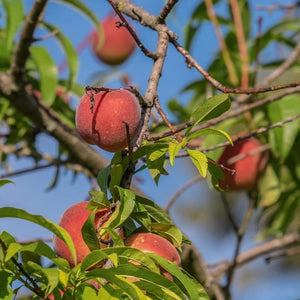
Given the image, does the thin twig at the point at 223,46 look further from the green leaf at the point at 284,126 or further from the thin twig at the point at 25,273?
the thin twig at the point at 25,273

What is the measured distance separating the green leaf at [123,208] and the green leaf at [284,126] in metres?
0.83

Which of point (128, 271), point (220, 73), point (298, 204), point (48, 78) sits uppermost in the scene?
point (220, 73)

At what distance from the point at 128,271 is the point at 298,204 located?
115cm

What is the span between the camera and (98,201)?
0.73m

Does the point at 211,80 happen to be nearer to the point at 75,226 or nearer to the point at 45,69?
the point at 75,226

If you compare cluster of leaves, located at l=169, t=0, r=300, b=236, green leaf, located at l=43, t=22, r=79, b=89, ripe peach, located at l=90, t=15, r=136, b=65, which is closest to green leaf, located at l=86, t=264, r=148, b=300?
cluster of leaves, located at l=169, t=0, r=300, b=236

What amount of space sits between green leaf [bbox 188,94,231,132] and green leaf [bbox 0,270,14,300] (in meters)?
0.29

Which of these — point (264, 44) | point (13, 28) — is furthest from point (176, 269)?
point (264, 44)

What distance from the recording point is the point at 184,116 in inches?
72.0

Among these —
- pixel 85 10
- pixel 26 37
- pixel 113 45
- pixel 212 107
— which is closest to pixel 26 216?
pixel 212 107

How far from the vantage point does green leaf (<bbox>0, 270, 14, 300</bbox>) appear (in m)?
0.63

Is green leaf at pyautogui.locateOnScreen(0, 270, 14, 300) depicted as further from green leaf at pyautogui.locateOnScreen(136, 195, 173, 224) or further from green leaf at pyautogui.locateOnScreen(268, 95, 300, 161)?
green leaf at pyautogui.locateOnScreen(268, 95, 300, 161)

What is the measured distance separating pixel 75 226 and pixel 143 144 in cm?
13

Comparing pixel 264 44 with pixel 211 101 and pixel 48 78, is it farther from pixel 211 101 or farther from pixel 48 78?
pixel 211 101
